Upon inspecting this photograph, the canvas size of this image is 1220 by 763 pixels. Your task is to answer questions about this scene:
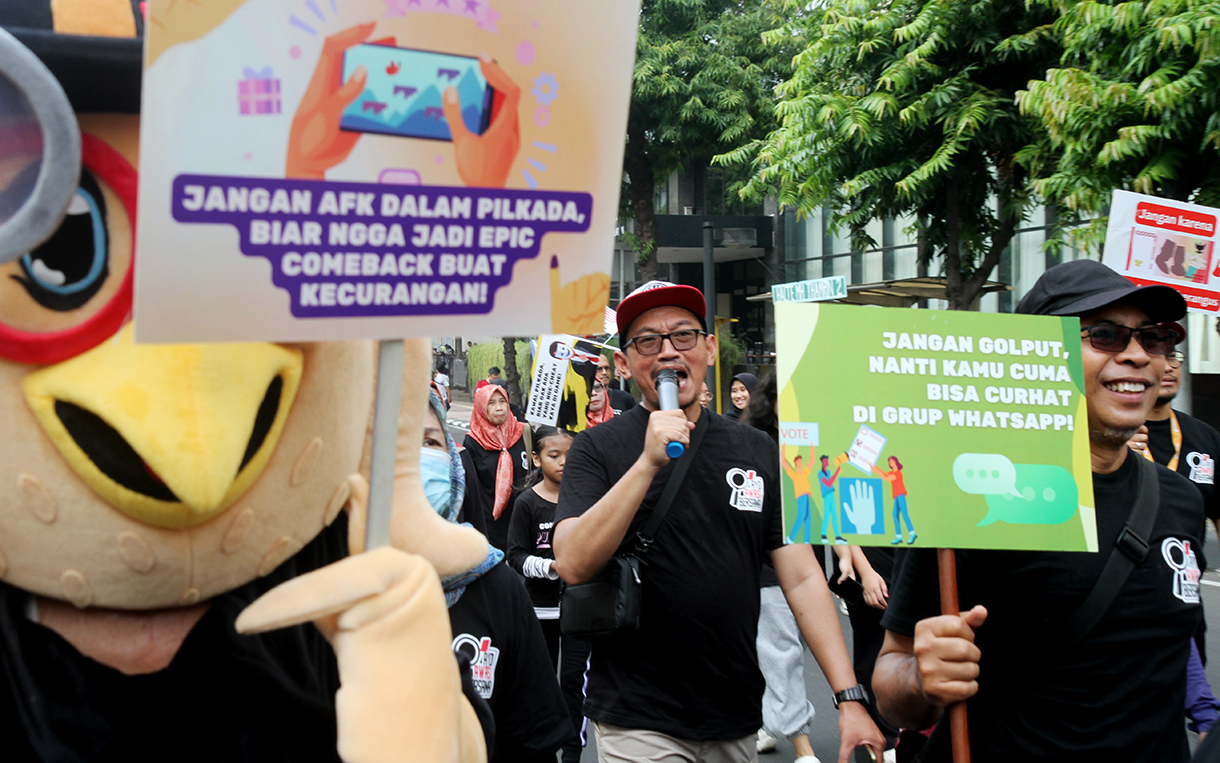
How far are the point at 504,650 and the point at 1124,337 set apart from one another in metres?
1.83

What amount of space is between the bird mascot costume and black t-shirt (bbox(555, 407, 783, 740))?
160 cm

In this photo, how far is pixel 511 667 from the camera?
8.61 ft

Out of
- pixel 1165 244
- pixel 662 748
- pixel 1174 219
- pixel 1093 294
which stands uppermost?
pixel 1174 219

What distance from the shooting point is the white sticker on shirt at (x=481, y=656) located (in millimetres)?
2607

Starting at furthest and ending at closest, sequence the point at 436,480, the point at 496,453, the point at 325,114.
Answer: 1. the point at 496,453
2. the point at 436,480
3. the point at 325,114

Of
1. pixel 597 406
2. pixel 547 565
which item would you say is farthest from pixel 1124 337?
pixel 597 406

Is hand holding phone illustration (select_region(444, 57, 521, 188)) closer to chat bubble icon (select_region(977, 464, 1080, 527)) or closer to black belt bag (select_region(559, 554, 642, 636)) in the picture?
chat bubble icon (select_region(977, 464, 1080, 527))

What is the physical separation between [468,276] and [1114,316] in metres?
1.92

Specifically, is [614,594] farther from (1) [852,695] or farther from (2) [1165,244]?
(2) [1165,244]

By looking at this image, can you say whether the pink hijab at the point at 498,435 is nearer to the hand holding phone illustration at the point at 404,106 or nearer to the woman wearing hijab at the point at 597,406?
the woman wearing hijab at the point at 597,406

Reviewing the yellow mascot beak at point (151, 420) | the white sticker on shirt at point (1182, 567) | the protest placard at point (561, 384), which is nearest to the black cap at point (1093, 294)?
the white sticker on shirt at point (1182, 567)

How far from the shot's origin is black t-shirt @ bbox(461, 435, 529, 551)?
6.60 m

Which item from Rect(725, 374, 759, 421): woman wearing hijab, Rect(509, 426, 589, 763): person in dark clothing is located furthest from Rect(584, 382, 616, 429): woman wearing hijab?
Rect(509, 426, 589, 763): person in dark clothing

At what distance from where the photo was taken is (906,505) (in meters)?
2.29
